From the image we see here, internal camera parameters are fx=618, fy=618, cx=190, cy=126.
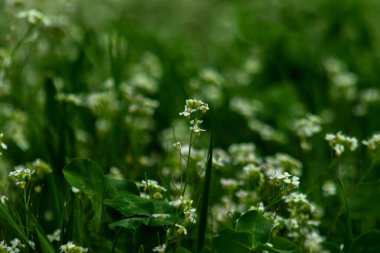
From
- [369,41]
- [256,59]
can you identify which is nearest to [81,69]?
[256,59]

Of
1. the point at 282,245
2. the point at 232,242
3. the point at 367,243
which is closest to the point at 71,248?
the point at 232,242

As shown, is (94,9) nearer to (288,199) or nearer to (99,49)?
(99,49)

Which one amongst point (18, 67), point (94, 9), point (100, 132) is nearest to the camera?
point (18, 67)

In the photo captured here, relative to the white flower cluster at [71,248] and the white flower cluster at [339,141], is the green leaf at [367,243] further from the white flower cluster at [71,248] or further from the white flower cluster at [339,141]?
the white flower cluster at [71,248]

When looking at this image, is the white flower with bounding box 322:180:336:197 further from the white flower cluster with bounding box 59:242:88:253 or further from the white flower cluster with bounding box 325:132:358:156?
the white flower cluster with bounding box 59:242:88:253

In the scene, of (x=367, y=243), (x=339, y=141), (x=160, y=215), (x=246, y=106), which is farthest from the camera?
(x=246, y=106)

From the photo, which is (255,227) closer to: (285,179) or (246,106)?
(285,179)

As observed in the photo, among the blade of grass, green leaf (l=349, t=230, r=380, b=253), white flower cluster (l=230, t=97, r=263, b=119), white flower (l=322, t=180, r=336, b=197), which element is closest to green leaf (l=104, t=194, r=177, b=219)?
the blade of grass
